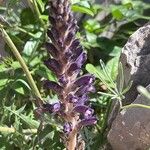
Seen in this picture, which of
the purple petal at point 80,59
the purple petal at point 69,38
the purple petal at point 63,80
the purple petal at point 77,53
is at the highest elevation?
the purple petal at point 69,38

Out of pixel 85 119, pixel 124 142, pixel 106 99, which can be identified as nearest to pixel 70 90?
pixel 85 119

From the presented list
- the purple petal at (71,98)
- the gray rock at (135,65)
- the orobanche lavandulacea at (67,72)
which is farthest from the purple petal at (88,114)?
the gray rock at (135,65)

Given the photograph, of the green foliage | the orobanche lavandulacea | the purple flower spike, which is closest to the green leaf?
the green foliage

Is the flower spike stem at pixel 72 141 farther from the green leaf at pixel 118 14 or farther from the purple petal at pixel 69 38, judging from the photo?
the green leaf at pixel 118 14

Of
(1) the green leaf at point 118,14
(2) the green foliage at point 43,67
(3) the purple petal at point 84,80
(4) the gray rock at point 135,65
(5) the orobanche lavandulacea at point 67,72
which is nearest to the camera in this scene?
(5) the orobanche lavandulacea at point 67,72

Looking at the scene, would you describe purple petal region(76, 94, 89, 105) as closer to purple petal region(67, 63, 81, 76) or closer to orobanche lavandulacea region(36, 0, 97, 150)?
orobanche lavandulacea region(36, 0, 97, 150)

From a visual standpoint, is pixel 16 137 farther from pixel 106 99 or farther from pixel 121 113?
pixel 106 99

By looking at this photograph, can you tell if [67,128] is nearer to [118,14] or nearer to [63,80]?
[63,80]
